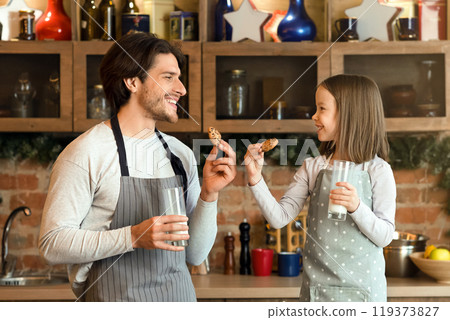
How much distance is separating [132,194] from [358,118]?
0.60 metres

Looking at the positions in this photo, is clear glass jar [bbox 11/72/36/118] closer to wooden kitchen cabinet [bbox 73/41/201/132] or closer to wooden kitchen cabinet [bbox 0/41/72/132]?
wooden kitchen cabinet [bbox 0/41/72/132]

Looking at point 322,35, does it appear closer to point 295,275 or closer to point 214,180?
point 295,275

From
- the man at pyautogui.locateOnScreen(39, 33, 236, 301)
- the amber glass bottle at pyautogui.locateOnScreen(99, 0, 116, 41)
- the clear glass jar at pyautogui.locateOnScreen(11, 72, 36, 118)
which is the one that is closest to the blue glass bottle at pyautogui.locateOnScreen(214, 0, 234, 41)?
the amber glass bottle at pyautogui.locateOnScreen(99, 0, 116, 41)

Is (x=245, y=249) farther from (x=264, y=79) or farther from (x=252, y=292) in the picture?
(x=264, y=79)

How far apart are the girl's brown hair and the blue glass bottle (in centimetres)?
96

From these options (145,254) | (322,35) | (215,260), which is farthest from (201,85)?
(145,254)

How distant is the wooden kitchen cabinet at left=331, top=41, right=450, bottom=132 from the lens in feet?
7.77

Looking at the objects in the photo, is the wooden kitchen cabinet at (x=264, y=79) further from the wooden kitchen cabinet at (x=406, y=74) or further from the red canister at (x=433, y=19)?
the red canister at (x=433, y=19)

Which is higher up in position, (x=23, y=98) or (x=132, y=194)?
(x=23, y=98)

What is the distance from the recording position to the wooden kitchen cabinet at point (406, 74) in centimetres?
237

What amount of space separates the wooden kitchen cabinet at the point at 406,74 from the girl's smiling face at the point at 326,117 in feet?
2.90

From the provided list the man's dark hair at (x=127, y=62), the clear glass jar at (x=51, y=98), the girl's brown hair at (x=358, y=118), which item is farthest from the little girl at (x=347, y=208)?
the clear glass jar at (x=51, y=98)

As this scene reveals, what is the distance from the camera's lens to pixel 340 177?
137 cm

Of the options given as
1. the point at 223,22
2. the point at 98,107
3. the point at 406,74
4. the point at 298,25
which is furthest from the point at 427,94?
the point at 98,107
